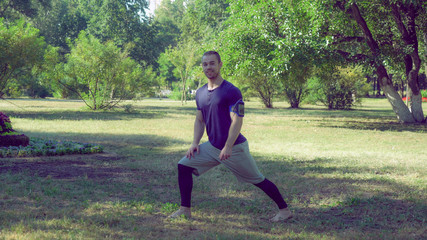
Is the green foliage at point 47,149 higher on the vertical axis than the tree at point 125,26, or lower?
lower

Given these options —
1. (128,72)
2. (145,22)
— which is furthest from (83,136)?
(145,22)

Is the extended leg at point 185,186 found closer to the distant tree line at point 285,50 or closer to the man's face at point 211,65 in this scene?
the man's face at point 211,65

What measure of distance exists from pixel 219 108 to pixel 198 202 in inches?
69.0

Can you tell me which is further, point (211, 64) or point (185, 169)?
point (185, 169)

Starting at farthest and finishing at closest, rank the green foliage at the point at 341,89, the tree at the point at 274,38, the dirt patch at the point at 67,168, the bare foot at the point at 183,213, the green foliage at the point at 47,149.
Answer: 1. the green foliage at the point at 341,89
2. the tree at the point at 274,38
3. the green foliage at the point at 47,149
4. the dirt patch at the point at 67,168
5. the bare foot at the point at 183,213

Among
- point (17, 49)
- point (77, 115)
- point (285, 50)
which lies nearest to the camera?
point (285, 50)

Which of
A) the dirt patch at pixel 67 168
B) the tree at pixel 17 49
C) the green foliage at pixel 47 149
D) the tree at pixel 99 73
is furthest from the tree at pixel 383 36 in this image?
the tree at pixel 17 49

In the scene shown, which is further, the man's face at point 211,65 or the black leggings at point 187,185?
the black leggings at point 187,185

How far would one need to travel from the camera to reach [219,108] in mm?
4273

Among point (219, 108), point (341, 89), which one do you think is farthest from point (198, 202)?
point (341, 89)

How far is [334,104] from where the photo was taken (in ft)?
113

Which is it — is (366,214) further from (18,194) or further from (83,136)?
(83,136)

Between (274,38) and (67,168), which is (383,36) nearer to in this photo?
(274,38)

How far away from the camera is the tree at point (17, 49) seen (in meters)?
18.5
